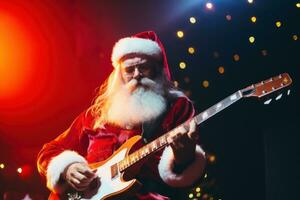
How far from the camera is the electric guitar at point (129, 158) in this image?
186 cm

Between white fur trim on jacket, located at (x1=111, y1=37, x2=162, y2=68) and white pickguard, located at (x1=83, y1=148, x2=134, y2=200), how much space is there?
53 cm

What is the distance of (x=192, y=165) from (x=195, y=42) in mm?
869

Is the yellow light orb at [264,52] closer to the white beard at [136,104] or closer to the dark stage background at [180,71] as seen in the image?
the dark stage background at [180,71]

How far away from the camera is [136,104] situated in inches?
88.7

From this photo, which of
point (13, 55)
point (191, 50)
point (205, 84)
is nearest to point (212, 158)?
point (205, 84)

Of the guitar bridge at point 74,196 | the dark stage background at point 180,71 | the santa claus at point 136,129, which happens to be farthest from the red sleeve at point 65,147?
the dark stage background at point 180,71

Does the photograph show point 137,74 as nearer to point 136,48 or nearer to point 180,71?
point 136,48

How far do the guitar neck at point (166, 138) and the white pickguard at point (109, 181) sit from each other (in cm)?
4

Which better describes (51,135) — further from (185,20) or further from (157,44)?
(185,20)

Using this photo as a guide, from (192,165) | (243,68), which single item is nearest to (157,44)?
(243,68)

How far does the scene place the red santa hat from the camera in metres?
2.34

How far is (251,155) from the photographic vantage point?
8.15 feet

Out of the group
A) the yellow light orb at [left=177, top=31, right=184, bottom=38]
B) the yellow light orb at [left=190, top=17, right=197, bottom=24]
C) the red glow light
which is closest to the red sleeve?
the red glow light

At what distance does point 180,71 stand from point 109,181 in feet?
2.64
